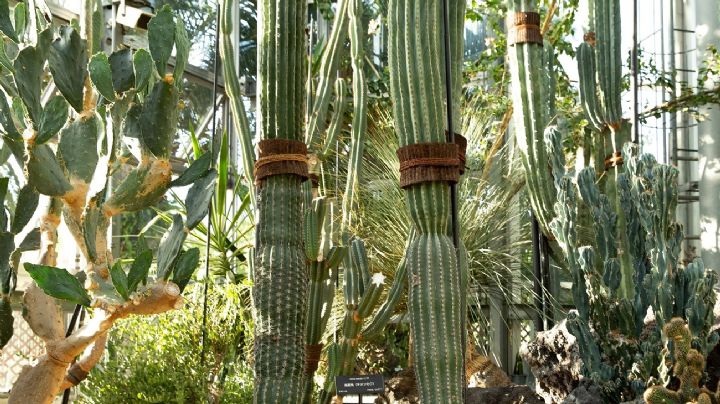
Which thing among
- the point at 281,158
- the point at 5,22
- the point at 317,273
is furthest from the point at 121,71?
the point at 317,273

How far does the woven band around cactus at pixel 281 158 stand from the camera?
3.09 metres

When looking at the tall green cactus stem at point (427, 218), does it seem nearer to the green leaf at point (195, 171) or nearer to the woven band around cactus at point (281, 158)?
the woven band around cactus at point (281, 158)

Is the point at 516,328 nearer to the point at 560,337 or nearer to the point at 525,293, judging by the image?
the point at 525,293

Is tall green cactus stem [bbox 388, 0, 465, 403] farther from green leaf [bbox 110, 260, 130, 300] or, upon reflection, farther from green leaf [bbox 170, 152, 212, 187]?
green leaf [bbox 110, 260, 130, 300]

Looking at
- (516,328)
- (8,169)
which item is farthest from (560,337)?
(8,169)

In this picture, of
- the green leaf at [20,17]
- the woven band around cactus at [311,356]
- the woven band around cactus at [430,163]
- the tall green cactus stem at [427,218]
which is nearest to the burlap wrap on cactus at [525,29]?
the tall green cactus stem at [427,218]

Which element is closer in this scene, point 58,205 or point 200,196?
point 200,196

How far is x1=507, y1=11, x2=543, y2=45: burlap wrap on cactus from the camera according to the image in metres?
4.35

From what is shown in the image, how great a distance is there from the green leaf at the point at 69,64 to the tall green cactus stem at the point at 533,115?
251cm

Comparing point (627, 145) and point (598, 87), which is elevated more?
point (598, 87)

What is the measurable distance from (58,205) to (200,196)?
567 mm

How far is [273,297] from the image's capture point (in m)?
3.02

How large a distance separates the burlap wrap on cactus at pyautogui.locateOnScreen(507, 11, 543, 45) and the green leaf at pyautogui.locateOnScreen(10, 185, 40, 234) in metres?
2.55

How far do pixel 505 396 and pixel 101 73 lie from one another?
103 inches
